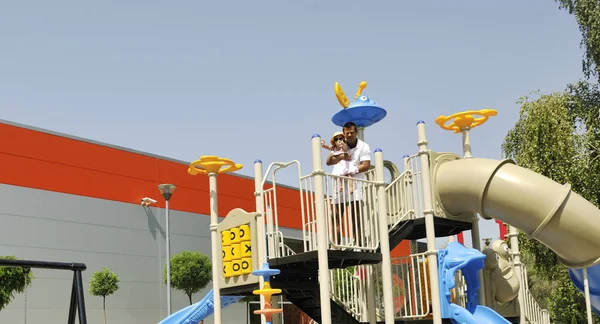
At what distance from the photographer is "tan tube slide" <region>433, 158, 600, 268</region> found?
9.57 meters

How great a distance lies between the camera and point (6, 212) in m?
22.5

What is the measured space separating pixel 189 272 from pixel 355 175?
16588 millimetres

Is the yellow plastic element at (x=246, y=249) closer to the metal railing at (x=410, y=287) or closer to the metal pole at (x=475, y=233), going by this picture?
the metal railing at (x=410, y=287)

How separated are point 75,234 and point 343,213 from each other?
1714 cm

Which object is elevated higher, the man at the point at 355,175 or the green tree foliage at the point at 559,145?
the green tree foliage at the point at 559,145

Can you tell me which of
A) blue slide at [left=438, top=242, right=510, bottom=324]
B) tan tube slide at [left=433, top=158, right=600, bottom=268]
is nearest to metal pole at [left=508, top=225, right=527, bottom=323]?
blue slide at [left=438, top=242, right=510, bottom=324]

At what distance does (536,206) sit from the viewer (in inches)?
379

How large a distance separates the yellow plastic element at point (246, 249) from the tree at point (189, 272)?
1590cm

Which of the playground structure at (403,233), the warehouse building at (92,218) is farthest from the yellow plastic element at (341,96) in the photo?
the warehouse building at (92,218)

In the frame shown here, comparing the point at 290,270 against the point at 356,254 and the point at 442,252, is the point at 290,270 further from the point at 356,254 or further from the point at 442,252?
the point at 442,252

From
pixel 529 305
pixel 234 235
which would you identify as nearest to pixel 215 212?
pixel 234 235

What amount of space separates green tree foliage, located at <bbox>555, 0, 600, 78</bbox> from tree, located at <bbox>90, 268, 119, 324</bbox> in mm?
17035

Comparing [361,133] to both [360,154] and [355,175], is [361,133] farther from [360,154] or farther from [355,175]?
[355,175]

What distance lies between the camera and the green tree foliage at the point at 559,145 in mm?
20484
